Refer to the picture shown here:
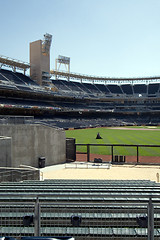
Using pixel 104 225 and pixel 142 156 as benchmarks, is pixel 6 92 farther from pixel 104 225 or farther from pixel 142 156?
pixel 104 225

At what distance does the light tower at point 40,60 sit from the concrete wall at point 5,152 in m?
64.6

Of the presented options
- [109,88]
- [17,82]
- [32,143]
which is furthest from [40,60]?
[32,143]

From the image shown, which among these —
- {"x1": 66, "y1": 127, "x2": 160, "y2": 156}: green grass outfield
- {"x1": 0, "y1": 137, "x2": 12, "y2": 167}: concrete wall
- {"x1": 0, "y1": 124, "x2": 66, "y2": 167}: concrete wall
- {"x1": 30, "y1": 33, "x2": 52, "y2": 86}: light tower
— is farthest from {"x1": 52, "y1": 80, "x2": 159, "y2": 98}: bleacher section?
{"x1": 0, "y1": 137, "x2": 12, "y2": 167}: concrete wall

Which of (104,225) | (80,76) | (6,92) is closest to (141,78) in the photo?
(80,76)

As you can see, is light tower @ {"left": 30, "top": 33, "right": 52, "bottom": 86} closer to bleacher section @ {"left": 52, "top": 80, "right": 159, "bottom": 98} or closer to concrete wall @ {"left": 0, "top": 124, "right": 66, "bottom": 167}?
bleacher section @ {"left": 52, "top": 80, "right": 159, "bottom": 98}

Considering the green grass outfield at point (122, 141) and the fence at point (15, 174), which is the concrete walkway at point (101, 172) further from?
the green grass outfield at point (122, 141)

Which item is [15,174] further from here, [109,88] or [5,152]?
[109,88]

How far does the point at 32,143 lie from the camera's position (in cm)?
1681

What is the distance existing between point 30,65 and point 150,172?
6876cm

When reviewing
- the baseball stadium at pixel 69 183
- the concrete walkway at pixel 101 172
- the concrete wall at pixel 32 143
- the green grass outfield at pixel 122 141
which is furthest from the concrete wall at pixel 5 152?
the green grass outfield at pixel 122 141

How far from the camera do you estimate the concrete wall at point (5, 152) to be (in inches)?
508

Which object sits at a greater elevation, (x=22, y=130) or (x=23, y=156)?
(x=22, y=130)

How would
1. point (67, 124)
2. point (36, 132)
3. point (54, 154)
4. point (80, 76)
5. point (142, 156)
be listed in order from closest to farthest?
point (36, 132)
point (54, 154)
point (142, 156)
point (67, 124)
point (80, 76)

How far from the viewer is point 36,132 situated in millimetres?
17062
